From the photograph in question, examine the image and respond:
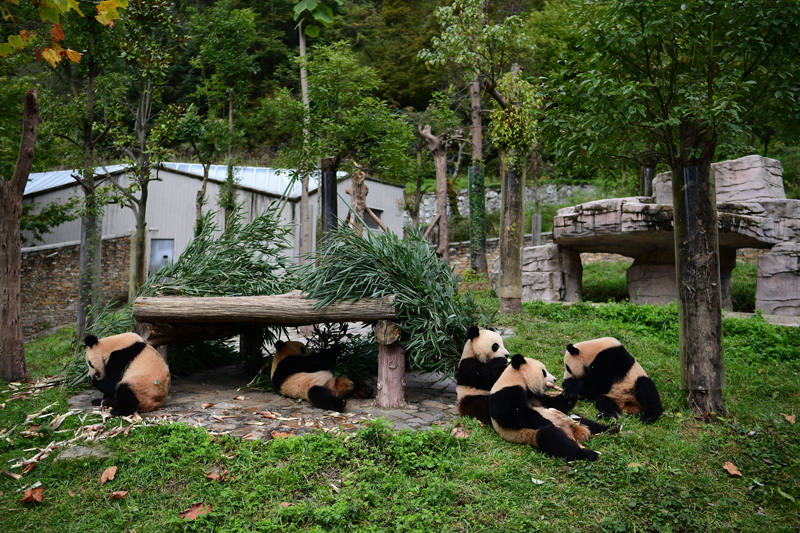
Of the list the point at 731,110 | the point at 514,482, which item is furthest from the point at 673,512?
the point at 731,110

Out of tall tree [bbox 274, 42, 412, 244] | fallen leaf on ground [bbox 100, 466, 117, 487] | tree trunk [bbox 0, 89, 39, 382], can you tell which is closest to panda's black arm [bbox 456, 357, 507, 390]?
fallen leaf on ground [bbox 100, 466, 117, 487]

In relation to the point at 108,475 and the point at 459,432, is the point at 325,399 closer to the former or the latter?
the point at 459,432

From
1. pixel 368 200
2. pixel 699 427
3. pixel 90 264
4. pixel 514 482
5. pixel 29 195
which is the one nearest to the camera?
pixel 514 482

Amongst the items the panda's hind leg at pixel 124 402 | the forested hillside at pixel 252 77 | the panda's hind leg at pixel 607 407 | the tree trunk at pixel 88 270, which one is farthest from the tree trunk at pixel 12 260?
the panda's hind leg at pixel 607 407

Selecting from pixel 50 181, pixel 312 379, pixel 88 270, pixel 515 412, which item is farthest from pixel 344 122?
pixel 50 181

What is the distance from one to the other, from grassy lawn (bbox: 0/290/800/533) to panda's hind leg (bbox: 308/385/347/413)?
34.6 inches

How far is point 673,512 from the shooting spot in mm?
3357

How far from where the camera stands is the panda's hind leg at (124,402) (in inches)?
→ 185

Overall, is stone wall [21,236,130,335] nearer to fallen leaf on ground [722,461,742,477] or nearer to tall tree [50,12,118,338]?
tall tree [50,12,118,338]

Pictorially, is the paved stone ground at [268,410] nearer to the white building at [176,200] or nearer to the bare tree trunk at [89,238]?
the bare tree trunk at [89,238]

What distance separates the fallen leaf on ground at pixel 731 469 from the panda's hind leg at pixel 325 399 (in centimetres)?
313

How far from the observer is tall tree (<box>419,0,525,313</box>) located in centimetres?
860

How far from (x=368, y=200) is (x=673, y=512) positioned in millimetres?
16838

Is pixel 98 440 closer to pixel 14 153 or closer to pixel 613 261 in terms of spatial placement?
pixel 14 153
